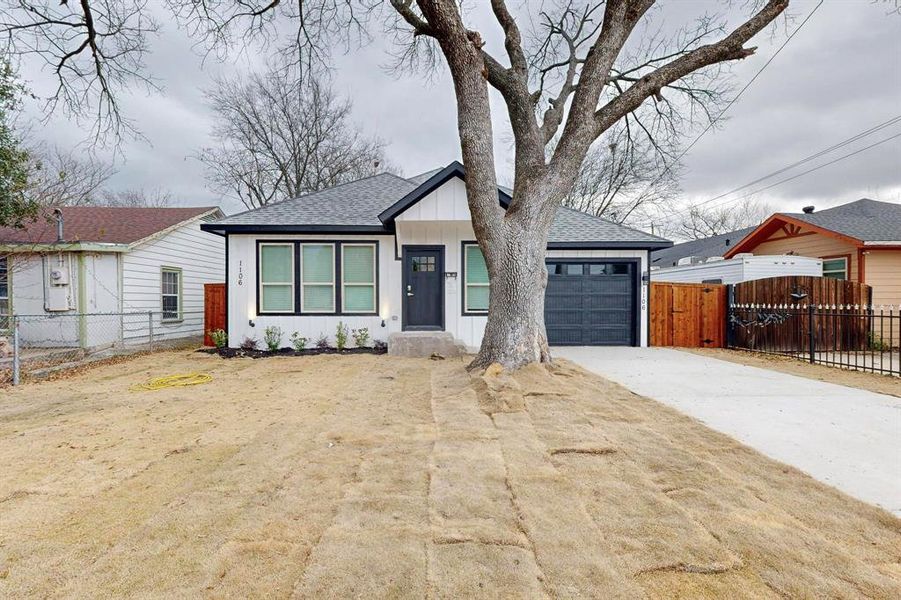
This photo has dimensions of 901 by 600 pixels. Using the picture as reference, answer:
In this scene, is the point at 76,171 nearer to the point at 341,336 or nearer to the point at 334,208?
the point at 334,208

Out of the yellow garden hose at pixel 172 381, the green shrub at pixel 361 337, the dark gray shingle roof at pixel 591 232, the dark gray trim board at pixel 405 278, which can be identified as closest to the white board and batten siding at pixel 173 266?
the yellow garden hose at pixel 172 381

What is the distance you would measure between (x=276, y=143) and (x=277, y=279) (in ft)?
47.9

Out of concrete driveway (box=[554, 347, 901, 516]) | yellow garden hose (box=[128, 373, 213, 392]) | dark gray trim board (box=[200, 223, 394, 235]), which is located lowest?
yellow garden hose (box=[128, 373, 213, 392])

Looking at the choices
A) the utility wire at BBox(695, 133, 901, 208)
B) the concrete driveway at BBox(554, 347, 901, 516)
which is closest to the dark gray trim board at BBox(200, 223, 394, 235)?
the concrete driveway at BBox(554, 347, 901, 516)

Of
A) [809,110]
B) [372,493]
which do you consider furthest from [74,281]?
[809,110]

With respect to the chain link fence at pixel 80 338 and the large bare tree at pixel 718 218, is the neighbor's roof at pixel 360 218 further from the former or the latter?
the large bare tree at pixel 718 218

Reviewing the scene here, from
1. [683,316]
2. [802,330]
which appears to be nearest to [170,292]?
[683,316]

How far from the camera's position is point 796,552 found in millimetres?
1913

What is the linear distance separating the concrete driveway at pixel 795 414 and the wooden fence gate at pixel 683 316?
117 inches

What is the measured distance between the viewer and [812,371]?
283 inches

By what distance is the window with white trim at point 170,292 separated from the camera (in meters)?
11.8

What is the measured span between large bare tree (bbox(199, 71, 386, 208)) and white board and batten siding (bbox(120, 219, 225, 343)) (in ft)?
26.0

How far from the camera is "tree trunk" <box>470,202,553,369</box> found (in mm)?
5859

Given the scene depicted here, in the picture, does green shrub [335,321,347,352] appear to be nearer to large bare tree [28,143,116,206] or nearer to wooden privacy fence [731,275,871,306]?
wooden privacy fence [731,275,871,306]
